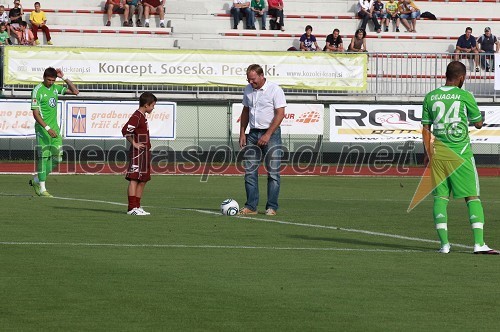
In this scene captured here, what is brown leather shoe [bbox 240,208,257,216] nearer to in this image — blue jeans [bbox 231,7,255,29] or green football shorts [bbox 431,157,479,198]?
green football shorts [bbox 431,157,479,198]

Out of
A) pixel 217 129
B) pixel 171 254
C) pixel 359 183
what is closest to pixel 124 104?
pixel 217 129

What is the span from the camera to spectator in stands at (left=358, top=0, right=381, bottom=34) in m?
37.4

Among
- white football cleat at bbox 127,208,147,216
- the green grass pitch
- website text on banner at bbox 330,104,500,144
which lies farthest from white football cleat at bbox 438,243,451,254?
website text on banner at bbox 330,104,500,144

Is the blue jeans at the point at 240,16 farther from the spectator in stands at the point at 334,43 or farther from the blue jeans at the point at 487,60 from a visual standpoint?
the blue jeans at the point at 487,60

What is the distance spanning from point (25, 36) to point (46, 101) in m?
15.0

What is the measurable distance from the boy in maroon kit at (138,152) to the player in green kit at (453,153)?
5109 mm

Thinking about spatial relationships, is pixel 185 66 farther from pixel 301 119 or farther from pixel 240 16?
pixel 240 16

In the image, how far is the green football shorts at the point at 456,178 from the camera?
37.3ft

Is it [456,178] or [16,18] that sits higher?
[16,18]

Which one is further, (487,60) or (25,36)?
(25,36)

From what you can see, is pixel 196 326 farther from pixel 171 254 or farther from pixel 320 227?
pixel 320 227

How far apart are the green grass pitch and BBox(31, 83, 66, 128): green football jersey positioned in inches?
87.6

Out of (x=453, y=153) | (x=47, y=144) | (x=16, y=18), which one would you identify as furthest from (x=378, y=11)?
(x=453, y=153)

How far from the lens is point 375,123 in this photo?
31.5m
